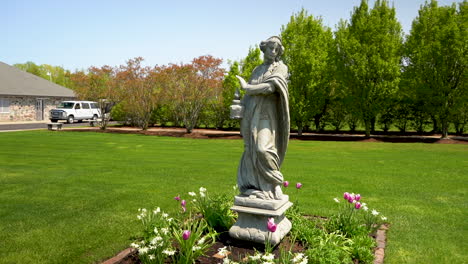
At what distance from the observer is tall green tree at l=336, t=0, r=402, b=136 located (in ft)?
71.5

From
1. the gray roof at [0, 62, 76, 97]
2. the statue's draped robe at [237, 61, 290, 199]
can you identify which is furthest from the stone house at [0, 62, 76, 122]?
the statue's draped robe at [237, 61, 290, 199]

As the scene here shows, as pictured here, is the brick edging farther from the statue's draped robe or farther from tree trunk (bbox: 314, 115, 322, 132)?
tree trunk (bbox: 314, 115, 322, 132)

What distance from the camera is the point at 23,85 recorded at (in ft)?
121

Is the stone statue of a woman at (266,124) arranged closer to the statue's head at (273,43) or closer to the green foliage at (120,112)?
the statue's head at (273,43)

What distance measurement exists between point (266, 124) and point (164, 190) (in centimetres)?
460

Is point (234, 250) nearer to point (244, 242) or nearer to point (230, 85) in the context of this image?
point (244, 242)

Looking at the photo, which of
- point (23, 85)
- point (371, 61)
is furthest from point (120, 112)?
point (371, 61)

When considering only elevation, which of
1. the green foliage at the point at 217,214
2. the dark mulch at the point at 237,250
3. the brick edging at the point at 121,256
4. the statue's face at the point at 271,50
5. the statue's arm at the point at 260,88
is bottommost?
the brick edging at the point at 121,256

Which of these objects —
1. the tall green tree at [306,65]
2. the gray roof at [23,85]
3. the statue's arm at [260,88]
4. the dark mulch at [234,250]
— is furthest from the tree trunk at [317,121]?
the gray roof at [23,85]

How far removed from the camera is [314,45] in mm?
23328

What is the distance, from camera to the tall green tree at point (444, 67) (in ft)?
66.7

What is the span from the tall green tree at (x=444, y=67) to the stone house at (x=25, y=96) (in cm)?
3563

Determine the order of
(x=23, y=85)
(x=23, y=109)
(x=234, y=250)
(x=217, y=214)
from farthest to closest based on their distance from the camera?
(x=23, y=85) < (x=23, y=109) < (x=217, y=214) < (x=234, y=250)

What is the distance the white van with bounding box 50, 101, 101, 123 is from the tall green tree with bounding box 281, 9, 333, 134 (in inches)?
747
